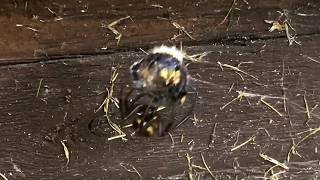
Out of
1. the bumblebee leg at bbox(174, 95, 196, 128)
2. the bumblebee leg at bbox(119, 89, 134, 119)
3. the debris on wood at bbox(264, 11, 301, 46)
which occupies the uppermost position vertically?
the debris on wood at bbox(264, 11, 301, 46)

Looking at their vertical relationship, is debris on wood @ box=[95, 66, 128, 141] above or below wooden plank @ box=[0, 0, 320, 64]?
below

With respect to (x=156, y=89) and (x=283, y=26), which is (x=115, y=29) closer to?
(x=156, y=89)

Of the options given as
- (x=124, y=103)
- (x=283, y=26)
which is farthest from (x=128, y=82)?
(x=283, y=26)

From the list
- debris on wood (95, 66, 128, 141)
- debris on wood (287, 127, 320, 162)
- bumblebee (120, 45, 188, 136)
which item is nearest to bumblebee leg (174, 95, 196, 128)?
bumblebee (120, 45, 188, 136)

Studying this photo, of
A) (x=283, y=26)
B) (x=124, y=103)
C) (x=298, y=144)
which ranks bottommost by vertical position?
(x=298, y=144)

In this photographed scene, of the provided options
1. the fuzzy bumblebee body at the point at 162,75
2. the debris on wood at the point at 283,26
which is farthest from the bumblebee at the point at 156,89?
the debris on wood at the point at 283,26

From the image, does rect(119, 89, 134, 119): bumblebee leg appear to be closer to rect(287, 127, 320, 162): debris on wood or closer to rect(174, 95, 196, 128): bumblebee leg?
rect(174, 95, 196, 128): bumblebee leg

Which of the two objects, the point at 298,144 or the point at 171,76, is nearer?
the point at 171,76
